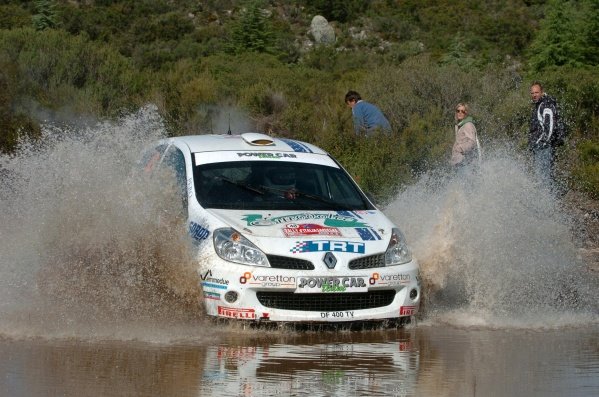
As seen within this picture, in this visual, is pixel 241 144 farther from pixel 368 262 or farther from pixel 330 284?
pixel 330 284

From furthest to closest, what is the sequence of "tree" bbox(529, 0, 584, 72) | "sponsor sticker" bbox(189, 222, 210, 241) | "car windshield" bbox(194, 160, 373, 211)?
1. "tree" bbox(529, 0, 584, 72)
2. "car windshield" bbox(194, 160, 373, 211)
3. "sponsor sticker" bbox(189, 222, 210, 241)

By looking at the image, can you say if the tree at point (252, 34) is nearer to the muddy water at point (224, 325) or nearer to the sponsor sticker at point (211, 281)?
the muddy water at point (224, 325)

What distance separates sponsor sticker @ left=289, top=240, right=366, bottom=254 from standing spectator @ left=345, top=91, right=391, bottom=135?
7.87 m

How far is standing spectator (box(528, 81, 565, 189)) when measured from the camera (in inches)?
608

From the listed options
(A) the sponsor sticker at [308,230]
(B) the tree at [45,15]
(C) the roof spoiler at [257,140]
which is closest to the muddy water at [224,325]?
(A) the sponsor sticker at [308,230]

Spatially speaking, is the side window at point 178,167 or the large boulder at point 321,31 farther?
the large boulder at point 321,31

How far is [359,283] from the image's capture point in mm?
9273

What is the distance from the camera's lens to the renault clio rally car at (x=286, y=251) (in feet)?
30.0

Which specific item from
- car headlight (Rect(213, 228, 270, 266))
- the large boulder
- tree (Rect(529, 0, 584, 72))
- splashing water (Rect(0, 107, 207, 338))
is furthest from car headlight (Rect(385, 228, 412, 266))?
the large boulder

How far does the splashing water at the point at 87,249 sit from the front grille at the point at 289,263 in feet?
2.28

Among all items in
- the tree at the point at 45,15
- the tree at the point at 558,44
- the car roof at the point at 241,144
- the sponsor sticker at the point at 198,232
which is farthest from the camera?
the tree at the point at 45,15

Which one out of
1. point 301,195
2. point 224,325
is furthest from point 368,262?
point 301,195

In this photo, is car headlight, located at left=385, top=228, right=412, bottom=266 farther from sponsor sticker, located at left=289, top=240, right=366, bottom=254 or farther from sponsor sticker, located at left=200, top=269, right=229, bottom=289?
sponsor sticker, located at left=200, top=269, right=229, bottom=289

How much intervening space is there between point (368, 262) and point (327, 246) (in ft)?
1.18
